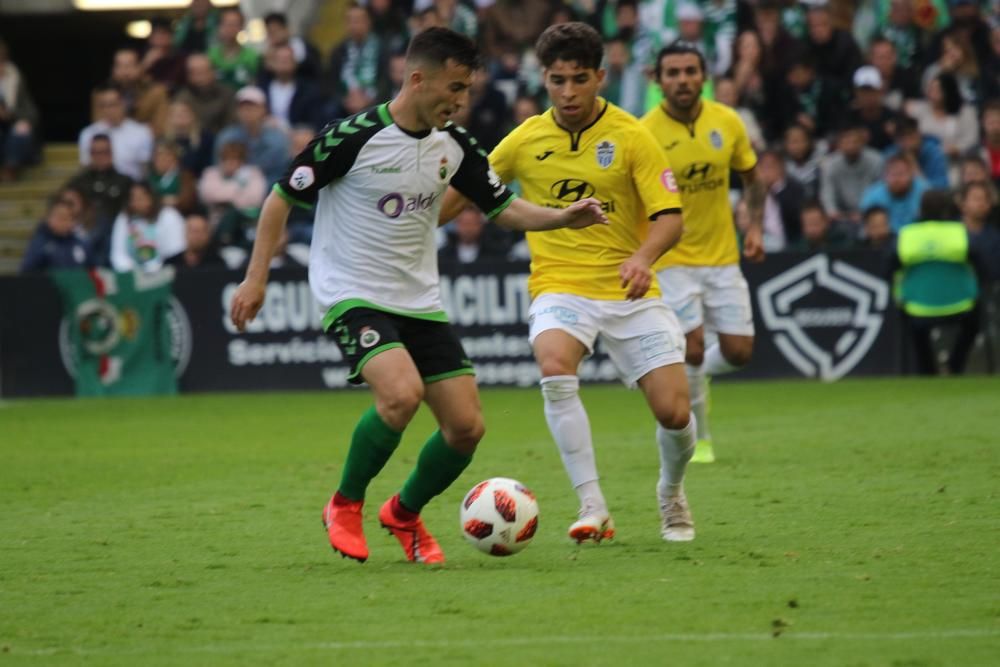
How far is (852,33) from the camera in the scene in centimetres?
1914

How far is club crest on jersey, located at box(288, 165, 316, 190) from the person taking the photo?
7.14m

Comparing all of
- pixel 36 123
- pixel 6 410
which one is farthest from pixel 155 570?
pixel 36 123

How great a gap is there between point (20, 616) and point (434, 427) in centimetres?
786

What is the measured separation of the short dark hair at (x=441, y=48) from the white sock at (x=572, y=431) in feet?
4.89

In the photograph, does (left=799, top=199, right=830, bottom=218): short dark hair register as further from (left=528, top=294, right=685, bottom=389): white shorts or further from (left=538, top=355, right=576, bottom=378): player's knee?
(left=538, top=355, right=576, bottom=378): player's knee

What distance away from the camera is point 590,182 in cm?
804

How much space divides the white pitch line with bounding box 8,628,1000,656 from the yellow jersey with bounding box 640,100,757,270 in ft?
17.2

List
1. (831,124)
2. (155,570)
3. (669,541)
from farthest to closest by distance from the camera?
1. (831,124)
2. (669,541)
3. (155,570)

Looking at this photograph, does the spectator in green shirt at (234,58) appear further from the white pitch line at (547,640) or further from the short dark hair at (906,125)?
the white pitch line at (547,640)

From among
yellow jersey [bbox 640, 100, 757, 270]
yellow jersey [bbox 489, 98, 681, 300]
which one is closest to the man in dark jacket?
yellow jersey [bbox 640, 100, 757, 270]

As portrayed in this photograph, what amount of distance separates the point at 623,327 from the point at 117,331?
1135cm

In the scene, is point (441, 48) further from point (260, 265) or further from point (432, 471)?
point (432, 471)

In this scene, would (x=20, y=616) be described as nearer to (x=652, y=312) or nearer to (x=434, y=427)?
(x=652, y=312)

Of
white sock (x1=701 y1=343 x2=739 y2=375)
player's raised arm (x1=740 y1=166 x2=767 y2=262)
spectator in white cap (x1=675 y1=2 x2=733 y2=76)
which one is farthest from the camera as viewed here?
spectator in white cap (x1=675 y1=2 x2=733 y2=76)
